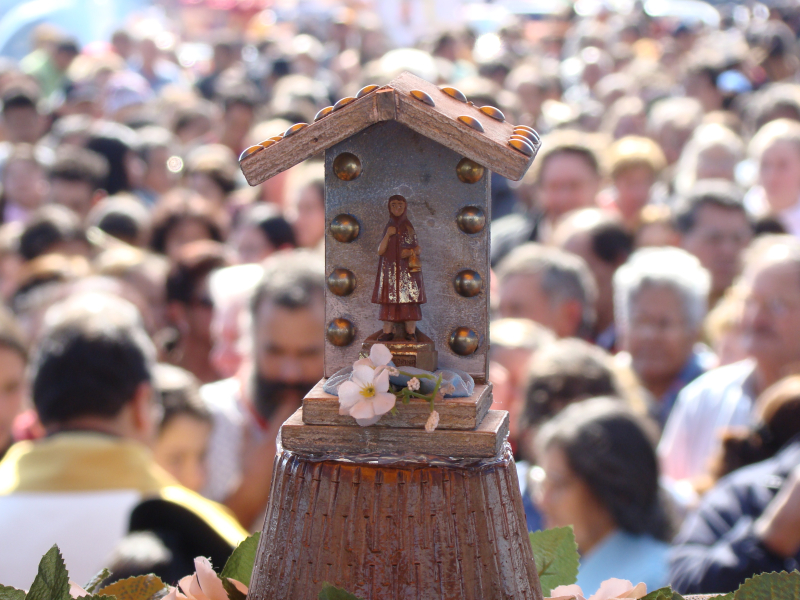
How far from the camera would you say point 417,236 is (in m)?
1.28

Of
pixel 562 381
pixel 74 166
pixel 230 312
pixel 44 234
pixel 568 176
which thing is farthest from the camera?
pixel 74 166

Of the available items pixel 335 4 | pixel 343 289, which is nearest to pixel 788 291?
pixel 343 289

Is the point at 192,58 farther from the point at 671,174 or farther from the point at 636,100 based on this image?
the point at 671,174

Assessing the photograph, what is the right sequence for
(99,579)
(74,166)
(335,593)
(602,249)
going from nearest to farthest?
1. (335,593)
2. (99,579)
3. (602,249)
4. (74,166)

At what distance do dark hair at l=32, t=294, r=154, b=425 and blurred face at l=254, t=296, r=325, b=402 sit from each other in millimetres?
640

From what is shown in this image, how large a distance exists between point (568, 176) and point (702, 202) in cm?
101

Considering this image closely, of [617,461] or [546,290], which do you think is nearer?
[617,461]

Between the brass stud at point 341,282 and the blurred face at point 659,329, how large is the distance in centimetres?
341

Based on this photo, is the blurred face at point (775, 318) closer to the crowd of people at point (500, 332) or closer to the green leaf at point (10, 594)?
the crowd of people at point (500, 332)

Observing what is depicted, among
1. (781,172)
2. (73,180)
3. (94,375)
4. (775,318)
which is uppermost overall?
(73,180)

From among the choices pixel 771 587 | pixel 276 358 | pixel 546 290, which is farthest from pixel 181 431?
pixel 771 587

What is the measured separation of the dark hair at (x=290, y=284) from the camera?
368cm

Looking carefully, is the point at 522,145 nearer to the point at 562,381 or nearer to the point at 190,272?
the point at 562,381

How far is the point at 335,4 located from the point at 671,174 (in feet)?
42.5
